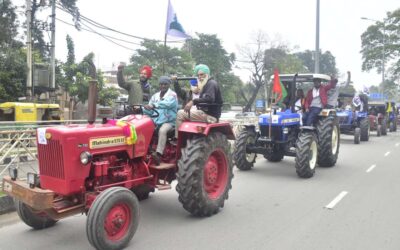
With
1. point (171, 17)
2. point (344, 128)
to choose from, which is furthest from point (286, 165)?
point (344, 128)

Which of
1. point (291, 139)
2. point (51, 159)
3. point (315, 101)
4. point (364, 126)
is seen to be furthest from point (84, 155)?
point (364, 126)

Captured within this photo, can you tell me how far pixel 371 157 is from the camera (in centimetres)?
1377

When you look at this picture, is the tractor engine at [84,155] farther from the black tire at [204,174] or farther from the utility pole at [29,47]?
the utility pole at [29,47]

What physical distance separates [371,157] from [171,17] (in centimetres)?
798

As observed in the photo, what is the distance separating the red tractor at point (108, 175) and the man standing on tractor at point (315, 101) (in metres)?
5.31

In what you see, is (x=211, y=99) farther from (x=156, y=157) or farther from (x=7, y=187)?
(x=7, y=187)

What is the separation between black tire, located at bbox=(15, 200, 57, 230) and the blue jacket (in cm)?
211

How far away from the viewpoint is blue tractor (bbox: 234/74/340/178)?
9.51 m

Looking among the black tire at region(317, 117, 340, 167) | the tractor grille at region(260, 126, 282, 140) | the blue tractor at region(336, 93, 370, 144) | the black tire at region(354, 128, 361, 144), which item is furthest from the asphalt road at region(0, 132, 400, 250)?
the blue tractor at region(336, 93, 370, 144)

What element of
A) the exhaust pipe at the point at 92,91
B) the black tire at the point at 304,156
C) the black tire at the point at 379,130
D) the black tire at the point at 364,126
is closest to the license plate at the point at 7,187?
the exhaust pipe at the point at 92,91

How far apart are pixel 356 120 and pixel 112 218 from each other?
16.8 m

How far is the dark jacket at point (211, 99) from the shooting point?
20.8ft

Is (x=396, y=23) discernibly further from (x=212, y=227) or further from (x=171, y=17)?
(x=212, y=227)

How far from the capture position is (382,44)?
159 feet
